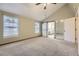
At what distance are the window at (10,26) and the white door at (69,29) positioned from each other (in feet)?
10.1

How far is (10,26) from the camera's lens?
539 cm

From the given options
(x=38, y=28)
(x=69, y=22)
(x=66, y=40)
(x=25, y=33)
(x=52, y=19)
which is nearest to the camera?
(x=69, y=22)

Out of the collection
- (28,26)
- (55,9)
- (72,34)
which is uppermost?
(55,9)

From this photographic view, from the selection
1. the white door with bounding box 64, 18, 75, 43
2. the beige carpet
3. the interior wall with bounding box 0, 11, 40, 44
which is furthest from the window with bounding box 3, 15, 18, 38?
the white door with bounding box 64, 18, 75, 43

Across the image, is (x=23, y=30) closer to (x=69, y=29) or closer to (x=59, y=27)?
(x=59, y=27)

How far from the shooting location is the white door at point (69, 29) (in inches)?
203

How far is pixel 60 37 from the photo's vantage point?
5.80m

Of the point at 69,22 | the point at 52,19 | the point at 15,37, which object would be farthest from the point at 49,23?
the point at 15,37

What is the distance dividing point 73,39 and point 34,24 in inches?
151

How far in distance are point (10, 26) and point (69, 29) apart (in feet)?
11.2

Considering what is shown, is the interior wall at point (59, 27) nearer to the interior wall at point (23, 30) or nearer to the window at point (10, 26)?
the interior wall at point (23, 30)

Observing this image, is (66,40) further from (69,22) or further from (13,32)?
(13,32)

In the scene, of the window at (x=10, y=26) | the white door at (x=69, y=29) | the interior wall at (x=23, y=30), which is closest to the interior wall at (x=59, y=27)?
the white door at (x=69, y=29)

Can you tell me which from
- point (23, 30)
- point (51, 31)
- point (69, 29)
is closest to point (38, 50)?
point (51, 31)
